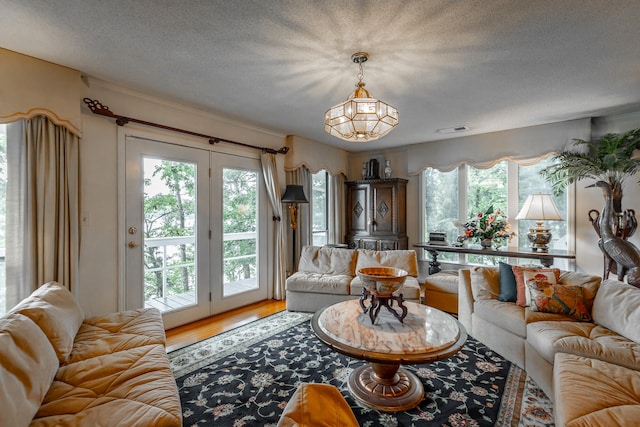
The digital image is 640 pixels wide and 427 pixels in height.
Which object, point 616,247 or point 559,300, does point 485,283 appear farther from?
point 616,247

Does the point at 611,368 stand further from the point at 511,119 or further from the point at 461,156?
the point at 461,156

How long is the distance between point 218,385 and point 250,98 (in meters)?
2.66

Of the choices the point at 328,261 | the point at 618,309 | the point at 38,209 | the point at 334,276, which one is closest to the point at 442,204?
the point at 328,261

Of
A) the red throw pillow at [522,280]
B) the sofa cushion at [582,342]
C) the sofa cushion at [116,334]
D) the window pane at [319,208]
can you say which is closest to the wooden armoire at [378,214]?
the window pane at [319,208]

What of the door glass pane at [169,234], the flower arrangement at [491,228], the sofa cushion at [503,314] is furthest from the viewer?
the flower arrangement at [491,228]

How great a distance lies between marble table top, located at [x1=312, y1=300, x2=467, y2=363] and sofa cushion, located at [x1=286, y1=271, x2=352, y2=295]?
117cm

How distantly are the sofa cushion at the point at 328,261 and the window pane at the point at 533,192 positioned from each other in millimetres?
2398

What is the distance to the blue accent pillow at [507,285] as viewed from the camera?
9.01ft

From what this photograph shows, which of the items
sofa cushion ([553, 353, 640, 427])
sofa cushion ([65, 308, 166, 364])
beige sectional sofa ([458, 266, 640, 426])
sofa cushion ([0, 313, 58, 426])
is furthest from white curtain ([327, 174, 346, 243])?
sofa cushion ([0, 313, 58, 426])

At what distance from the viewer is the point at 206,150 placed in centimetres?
366

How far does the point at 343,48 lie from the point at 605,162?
3.27 metres

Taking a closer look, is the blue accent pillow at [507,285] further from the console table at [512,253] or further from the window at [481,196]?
the window at [481,196]

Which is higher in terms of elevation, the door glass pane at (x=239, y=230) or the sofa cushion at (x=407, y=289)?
the door glass pane at (x=239, y=230)

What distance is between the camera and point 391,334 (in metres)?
1.94
